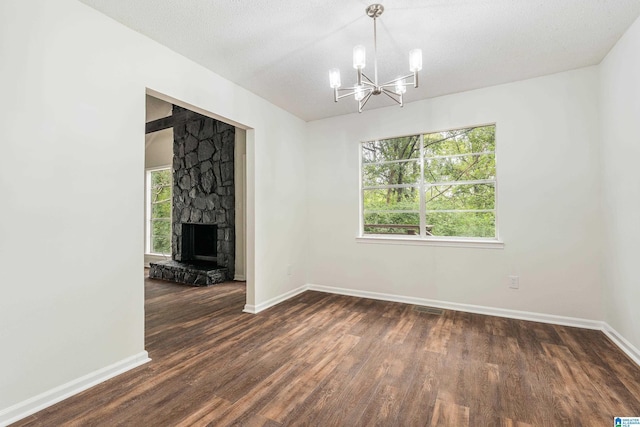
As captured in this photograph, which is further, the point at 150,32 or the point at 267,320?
the point at 267,320

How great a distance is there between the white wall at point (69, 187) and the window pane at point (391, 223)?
2877 millimetres

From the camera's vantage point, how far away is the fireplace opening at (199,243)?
19.5 feet

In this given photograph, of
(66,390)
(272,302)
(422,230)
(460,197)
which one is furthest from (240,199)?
(66,390)

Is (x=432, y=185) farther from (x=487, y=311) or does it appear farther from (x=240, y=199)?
(x=240, y=199)

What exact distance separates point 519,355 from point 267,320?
2401 millimetres

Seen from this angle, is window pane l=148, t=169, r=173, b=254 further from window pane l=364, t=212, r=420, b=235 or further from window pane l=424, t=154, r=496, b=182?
window pane l=424, t=154, r=496, b=182

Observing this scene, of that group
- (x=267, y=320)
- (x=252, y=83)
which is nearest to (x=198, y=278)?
(x=267, y=320)

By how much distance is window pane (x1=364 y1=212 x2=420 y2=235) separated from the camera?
4.02m

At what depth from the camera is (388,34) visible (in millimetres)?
2471

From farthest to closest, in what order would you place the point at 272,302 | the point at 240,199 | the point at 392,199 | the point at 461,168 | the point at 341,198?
the point at 240,199 → the point at 341,198 → the point at 392,199 → the point at 272,302 → the point at 461,168

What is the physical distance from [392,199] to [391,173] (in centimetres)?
37

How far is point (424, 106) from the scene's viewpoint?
385cm

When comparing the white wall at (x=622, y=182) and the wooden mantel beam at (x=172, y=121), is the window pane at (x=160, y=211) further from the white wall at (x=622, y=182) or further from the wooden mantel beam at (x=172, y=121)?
the white wall at (x=622, y=182)

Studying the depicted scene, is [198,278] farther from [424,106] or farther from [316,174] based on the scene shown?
[424,106]
